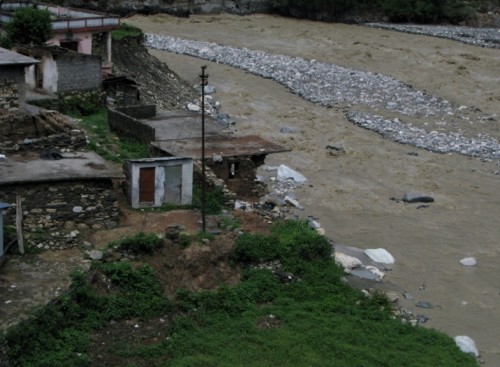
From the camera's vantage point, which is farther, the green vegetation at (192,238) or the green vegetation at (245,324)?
the green vegetation at (192,238)

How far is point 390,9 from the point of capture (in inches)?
2788

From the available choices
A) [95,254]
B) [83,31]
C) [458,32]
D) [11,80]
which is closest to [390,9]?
[458,32]

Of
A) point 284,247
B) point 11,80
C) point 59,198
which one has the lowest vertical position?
point 284,247

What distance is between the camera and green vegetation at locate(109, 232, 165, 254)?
16.9 m

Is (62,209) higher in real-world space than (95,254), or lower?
higher

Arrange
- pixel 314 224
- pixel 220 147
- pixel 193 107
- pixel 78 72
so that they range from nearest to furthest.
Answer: pixel 314 224, pixel 220 147, pixel 78 72, pixel 193 107

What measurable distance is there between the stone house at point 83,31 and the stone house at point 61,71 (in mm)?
3431

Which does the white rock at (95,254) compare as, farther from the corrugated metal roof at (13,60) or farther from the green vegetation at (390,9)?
the green vegetation at (390,9)

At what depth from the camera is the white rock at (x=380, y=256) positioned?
20.3 m

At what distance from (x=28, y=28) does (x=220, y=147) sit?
512 inches

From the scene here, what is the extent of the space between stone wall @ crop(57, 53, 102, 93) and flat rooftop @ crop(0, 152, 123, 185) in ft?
33.0

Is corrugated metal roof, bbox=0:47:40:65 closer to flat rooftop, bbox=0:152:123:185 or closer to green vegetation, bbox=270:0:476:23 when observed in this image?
flat rooftop, bbox=0:152:123:185

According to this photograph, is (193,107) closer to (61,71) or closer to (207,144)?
(61,71)

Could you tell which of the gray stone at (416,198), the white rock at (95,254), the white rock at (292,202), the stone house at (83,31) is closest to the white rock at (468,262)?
the gray stone at (416,198)
